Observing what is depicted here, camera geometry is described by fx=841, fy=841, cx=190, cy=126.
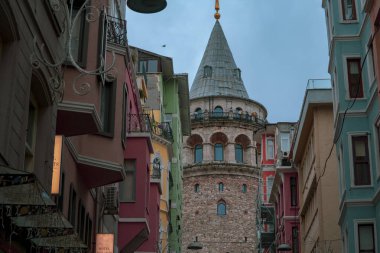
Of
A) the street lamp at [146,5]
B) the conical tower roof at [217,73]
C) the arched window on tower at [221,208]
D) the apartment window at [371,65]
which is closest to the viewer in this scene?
the street lamp at [146,5]

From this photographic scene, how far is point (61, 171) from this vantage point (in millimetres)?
17484

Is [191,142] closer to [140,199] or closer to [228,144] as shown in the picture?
[228,144]

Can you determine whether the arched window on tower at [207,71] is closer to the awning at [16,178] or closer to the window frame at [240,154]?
the window frame at [240,154]

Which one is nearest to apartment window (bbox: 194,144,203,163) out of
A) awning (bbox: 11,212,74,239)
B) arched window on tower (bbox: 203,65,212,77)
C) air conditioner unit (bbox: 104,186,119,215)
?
arched window on tower (bbox: 203,65,212,77)

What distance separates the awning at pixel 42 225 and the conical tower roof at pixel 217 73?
79.5 meters

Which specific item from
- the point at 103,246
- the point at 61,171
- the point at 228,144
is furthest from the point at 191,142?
the point at 61,171

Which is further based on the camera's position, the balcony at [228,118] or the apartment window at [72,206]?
the balcony at [228,118]

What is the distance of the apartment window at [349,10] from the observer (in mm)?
28906

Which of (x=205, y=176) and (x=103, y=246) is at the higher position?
(x=205, y=176)

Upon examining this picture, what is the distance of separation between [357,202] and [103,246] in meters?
8.81

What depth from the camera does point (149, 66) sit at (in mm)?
50656

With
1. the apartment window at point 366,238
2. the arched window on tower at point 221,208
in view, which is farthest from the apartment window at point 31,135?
the arched window on tower at point 221,208

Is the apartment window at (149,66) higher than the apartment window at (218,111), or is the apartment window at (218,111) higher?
the apartment window at (218,111)

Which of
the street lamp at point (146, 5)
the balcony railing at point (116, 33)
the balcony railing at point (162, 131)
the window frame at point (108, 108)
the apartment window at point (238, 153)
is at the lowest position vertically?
the street lamp at point (146, 5)
